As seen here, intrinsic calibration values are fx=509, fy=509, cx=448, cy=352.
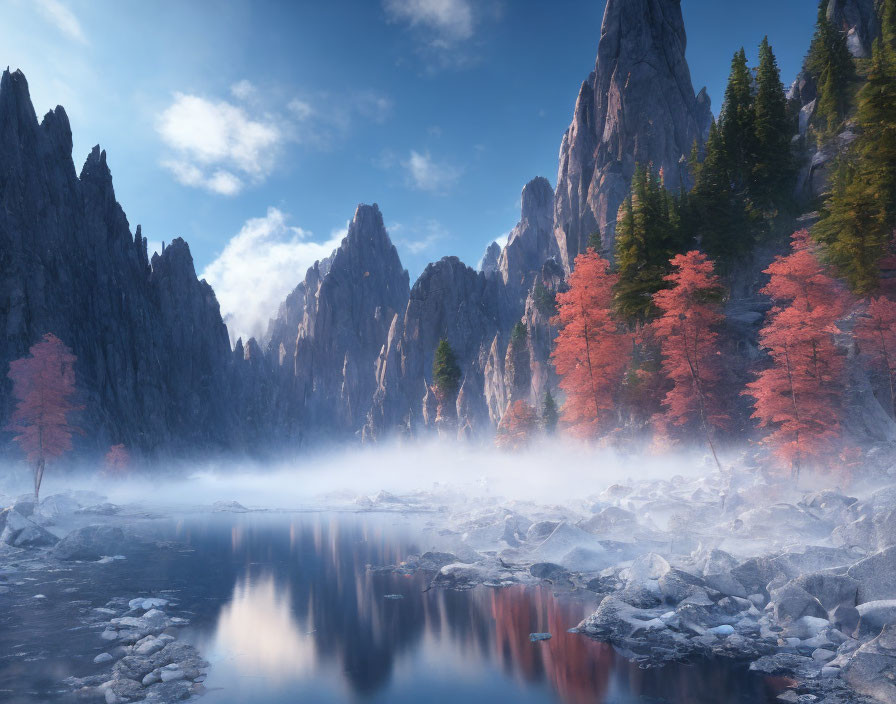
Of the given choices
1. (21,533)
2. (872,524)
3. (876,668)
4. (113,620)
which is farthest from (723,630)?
(21,533)

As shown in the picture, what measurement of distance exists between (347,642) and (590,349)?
26.5 meters

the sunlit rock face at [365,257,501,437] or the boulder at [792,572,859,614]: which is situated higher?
the sunlit rock face at [365,257,501,437]

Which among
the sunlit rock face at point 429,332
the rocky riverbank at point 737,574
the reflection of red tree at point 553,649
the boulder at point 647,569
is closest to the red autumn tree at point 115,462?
the sunlit rock face at point 429,332

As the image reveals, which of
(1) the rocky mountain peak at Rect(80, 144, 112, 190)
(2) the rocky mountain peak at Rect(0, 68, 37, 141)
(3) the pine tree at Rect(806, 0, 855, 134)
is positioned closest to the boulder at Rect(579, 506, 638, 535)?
(3) the pine tree at Rect(806, 0, 855, 134)

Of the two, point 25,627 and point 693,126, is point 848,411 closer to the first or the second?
point 25,627

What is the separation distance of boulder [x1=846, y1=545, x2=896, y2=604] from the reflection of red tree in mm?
6655

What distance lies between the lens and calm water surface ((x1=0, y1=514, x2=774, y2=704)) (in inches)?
459

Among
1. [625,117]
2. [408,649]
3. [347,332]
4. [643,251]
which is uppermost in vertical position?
[625,117]

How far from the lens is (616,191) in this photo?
69.9m

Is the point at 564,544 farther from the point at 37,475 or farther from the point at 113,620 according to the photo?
the point at 37,475

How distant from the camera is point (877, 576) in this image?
13.1 m

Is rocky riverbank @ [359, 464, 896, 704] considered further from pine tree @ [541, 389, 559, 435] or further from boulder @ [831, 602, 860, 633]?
pine tree @ [541, 389, 559, 435]

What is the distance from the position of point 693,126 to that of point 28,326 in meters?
105

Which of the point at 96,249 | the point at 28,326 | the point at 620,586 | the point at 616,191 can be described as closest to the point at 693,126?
the point at 616,191
